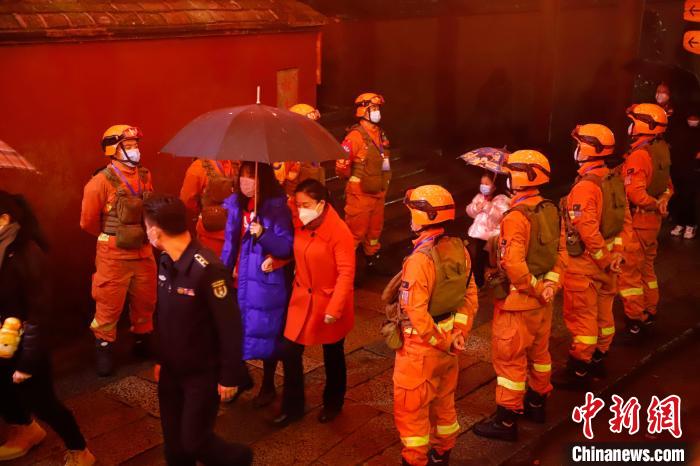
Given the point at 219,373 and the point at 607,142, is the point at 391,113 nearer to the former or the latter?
the point at 607,142

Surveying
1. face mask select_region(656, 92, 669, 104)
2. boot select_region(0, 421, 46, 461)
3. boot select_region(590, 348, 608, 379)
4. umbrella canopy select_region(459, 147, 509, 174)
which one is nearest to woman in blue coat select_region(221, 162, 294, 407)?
boot select_region(0, 421, 46, 461)

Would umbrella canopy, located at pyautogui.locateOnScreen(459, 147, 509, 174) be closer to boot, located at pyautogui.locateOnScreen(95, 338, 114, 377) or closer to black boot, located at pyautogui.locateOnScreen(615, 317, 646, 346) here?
black boot, located at pyautogui.locateOnScreen(615, 317, 646, 346)

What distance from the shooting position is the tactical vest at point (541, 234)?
6074 mm

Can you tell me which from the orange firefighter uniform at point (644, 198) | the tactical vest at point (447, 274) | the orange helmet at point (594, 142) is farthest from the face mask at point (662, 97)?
the tactical vest at point (447, 274)

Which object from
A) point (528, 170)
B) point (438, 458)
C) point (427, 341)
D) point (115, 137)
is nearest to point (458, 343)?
point (427, 341)

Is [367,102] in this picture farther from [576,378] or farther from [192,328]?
[192,328]

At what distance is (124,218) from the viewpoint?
7.05 meters

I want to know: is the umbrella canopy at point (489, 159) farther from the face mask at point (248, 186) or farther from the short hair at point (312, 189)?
the face mask at point (248, 186)

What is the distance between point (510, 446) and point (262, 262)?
92.8 inches

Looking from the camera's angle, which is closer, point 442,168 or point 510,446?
point 510,446

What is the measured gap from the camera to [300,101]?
34.1 ft

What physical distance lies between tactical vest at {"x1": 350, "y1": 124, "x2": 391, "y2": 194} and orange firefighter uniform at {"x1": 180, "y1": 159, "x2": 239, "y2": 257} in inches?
90.1

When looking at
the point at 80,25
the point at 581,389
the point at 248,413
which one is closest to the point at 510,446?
the point at 581,389

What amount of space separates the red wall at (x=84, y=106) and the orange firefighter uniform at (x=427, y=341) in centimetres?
405
